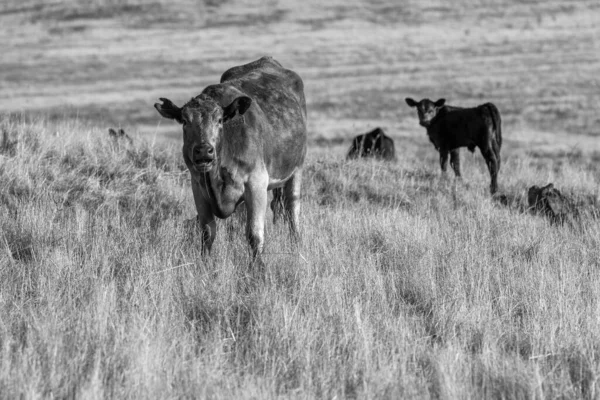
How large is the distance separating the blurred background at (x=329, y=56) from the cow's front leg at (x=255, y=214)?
9138mm

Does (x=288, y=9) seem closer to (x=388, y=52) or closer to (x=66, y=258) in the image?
(x=388, y=52)

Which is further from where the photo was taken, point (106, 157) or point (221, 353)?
point (106, 157)

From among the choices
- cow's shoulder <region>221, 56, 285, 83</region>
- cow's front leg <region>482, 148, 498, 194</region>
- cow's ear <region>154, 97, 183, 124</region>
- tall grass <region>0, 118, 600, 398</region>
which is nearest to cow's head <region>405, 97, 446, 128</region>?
cow's front leg <region>482, 148, 498, 194</region>

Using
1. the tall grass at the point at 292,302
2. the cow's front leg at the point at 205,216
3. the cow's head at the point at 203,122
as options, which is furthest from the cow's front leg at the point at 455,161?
the cow's head at the point at 203,122

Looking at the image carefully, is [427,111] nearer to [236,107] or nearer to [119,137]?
[119,137]

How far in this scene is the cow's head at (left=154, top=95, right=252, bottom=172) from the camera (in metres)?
6.40

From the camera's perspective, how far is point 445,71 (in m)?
46.3

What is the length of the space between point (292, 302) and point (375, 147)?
9277mm

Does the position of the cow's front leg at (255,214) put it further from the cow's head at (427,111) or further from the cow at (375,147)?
the cow's head at (427,111)

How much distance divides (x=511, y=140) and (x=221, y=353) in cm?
2106

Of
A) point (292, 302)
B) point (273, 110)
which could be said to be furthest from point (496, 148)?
point (292, 302)

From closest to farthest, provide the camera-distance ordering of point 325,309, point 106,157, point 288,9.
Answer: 1. point 325,309
2. point 106,157
3. point 288,9

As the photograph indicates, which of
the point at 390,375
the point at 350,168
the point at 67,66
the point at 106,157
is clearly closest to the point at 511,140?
the point at 350,168

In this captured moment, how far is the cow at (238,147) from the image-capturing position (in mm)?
6656
